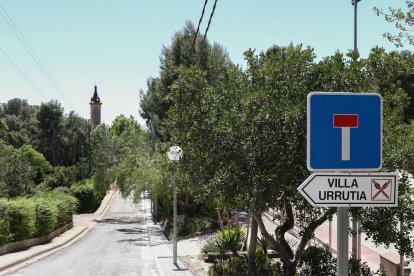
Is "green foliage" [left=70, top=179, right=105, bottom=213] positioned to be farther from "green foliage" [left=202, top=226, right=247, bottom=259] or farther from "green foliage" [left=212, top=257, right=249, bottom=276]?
"green foliage" [left=212, top=257, right=249, bottom=276]

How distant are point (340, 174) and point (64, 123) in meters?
70.5

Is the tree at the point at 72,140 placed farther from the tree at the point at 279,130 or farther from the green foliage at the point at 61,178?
the tree at the point at 279,130

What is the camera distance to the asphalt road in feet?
57.8

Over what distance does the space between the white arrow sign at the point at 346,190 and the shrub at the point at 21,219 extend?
21.8 m

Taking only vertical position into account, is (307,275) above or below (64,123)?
below

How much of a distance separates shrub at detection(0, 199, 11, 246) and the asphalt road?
1861mm

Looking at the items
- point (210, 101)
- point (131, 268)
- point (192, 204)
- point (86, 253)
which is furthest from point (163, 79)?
point (210, 101)

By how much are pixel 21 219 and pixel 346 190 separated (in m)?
22.9

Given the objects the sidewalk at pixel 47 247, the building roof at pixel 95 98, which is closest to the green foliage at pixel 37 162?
the sidewalk at pixel 47 247

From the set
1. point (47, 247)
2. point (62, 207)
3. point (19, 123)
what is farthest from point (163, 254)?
point (19, 123)

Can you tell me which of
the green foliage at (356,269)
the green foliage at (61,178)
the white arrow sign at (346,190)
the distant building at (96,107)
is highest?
the distant building at (96,107)

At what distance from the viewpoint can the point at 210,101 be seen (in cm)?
1090

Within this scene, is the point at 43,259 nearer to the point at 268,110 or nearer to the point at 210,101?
the point at 210,101

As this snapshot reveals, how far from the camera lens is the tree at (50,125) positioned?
69250mm
